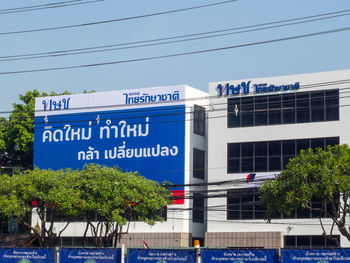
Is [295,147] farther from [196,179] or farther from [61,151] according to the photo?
[61,151]

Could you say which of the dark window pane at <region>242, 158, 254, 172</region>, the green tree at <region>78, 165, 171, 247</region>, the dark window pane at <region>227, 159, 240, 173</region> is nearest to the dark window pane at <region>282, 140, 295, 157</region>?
the dark window pane at <region>242, 158, 254, 172</region>

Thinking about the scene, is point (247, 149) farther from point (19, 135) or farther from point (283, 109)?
point (19, 135)

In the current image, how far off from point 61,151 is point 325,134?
900 inches

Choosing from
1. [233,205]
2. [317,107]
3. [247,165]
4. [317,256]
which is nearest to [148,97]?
[247,165]

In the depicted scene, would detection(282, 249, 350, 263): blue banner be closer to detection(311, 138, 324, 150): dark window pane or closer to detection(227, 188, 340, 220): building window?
detection(227, 188, 340, 220): building window

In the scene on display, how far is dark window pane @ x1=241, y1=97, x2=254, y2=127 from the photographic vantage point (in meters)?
52.0

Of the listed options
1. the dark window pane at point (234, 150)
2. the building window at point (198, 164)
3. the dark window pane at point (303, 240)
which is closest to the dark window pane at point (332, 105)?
the dark window pane at point (234, 150)

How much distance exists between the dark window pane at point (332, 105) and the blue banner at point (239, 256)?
30.4 m

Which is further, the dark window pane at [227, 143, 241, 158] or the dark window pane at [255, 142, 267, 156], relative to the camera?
the dark window pane at [227, 143, 241, 158]

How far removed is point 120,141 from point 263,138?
12069 millimetres

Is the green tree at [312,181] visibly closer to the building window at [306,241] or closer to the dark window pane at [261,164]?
the building window at [306,241]

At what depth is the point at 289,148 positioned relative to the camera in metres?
50.1

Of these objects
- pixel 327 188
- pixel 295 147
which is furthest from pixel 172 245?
pixel 327 188

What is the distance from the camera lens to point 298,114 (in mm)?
50219
